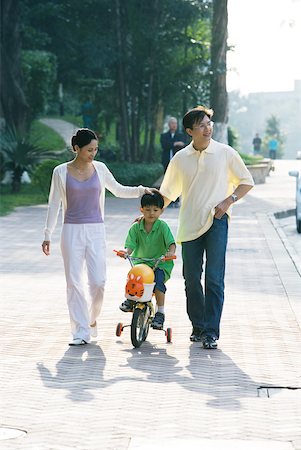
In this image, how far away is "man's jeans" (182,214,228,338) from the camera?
31.7 ft

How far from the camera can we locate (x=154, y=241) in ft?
32.4

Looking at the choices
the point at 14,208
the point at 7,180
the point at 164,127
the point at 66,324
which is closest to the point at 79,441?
the point at 66,324

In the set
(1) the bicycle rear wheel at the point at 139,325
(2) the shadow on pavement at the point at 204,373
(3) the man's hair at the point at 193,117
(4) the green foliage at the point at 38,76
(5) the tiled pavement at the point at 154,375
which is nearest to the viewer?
(5) the tiled pavement at the point at 154,375

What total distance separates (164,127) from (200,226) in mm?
43331

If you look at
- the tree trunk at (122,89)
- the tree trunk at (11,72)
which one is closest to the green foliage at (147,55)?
the tree trunk at (122,89)

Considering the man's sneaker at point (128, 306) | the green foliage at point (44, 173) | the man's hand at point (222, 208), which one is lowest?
the green foliage at point (44, 173)

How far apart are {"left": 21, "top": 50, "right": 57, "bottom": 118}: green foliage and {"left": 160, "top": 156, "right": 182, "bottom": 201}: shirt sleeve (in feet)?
101

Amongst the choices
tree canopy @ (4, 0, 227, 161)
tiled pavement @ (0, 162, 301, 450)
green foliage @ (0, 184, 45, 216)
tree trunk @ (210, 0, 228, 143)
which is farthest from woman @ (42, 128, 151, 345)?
tree trunk @ (210, 0, 228, 143)

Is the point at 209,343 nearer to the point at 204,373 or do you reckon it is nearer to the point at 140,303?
the point at 140,303

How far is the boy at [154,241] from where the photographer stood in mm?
9797

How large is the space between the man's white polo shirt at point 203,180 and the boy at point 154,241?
12cm

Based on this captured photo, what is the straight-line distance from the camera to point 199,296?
9922 mm

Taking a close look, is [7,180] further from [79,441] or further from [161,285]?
[79,441]

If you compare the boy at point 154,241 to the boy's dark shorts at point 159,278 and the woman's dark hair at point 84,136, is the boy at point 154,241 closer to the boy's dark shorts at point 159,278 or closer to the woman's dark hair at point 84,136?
the boy's dark shorts at point 159,278
